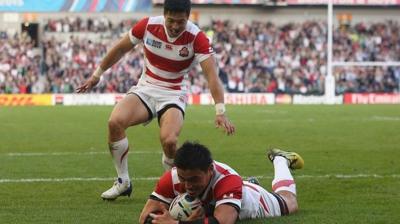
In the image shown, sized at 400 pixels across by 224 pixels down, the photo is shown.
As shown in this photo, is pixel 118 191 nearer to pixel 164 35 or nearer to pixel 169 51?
pixel 169 51

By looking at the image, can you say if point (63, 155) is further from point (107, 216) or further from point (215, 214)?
point (215, 214)

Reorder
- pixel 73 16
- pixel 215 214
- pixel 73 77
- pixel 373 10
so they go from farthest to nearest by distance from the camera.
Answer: pixel 373 10 < pixel 73 16 < pixel 73 77 < pixel 215 214

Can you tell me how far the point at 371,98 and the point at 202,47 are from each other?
120ft

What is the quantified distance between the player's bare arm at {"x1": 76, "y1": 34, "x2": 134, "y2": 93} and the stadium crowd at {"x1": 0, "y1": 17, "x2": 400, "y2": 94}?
33.8 m

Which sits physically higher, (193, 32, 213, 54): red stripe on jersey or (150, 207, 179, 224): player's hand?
(193, 32, 213, 54): red stripe on jersey

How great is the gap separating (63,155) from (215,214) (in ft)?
29.2

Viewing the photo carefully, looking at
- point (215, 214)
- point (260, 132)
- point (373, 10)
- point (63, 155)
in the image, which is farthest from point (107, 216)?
point (373, 10)

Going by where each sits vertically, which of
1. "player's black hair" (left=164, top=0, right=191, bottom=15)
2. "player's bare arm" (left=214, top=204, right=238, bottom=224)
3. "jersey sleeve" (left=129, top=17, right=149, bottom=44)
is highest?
"player's black hair" (left=164, top=0, right=191, bottom=15)

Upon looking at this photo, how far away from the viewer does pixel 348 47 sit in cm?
4875

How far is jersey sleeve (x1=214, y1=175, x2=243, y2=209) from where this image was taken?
7.00m

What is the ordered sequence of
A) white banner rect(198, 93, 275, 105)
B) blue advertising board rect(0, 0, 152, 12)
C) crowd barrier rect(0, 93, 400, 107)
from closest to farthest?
blue advertising board rect(0, 0, 152, 12), crowd barrier rect(0, 93, 400, 107), white banner rect(198, 93, 275, 105)

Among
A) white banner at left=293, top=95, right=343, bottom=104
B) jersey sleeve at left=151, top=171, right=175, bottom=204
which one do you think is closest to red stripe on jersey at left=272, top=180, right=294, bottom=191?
jersey sleeve at left=151, top=171, right=175, bottom=204

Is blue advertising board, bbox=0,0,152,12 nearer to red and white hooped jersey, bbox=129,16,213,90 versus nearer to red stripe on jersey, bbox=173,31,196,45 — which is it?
red and white hooped jersey, bbox=129,16,213,90

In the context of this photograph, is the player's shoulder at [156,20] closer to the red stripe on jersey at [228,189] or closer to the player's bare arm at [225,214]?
the red stripe on jersey at [228,189]
